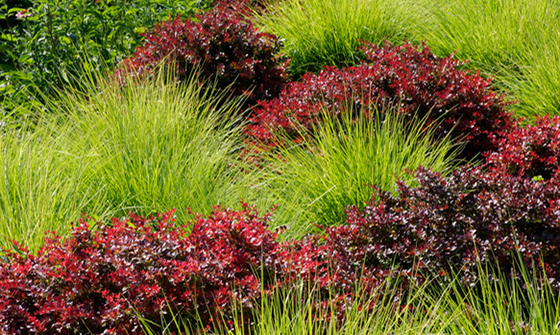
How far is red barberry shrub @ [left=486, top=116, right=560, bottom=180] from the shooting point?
12.8 feet

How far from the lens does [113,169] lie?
3.83 metres

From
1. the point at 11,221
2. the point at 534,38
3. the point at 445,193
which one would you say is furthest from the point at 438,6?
the point at 11,221

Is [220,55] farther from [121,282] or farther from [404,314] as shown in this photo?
[404,314]

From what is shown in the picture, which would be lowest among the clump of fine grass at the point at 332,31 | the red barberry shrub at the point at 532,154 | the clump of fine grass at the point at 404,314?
the clump of fine grass at the point at 404,314

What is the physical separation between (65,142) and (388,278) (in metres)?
2.42

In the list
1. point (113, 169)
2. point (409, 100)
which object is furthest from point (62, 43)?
point (409, 100)

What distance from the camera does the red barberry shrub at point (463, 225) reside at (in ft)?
9.73

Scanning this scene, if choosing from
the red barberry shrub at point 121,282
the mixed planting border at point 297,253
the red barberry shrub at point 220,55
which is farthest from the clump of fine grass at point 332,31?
the red barberry shrub at point 121,282

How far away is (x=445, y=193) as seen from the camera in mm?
3156

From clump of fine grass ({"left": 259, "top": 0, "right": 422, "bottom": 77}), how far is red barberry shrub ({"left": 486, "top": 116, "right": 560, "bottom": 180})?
2.38 m

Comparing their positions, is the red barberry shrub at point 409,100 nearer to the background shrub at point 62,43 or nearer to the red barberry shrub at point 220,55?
the red barberry shrub at point 220,55

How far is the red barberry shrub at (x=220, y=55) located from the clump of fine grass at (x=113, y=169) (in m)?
0.86

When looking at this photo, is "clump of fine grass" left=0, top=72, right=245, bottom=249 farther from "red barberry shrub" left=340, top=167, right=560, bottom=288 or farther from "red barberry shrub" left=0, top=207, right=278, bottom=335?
"red barberry shrub" left=340, top=167, right=560, bottom=288

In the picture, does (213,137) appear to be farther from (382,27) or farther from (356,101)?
(382,27)
